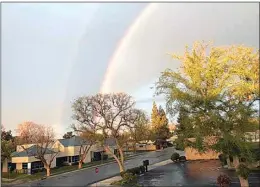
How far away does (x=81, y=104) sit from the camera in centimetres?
2264

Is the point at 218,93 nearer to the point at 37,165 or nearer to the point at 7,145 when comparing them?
the point at 37,165

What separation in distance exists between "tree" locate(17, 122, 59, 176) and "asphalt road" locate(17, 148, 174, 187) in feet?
2.71

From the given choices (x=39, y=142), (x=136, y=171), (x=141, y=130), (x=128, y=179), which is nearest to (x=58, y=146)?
(x=39, y=142)

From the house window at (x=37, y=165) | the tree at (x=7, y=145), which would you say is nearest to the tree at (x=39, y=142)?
the house window at (x=37, y=165)

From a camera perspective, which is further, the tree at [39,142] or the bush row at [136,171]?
the bush row at [136,171]

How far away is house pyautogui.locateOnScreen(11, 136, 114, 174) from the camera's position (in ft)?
59.3

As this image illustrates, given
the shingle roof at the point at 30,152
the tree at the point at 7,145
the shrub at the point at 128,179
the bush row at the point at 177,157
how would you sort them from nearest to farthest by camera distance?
the shingle roof at the point at 30,152, the tree at the point at 7,145, the shrub at the point at 128,179, the bush row at the point at 177,157

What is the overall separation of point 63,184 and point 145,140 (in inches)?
251

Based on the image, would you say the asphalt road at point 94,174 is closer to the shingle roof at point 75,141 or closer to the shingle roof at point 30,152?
the shingle roof at point 30,152

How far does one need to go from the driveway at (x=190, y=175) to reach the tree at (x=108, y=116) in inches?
130

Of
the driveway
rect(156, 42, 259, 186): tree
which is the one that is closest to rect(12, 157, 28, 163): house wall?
the driveway

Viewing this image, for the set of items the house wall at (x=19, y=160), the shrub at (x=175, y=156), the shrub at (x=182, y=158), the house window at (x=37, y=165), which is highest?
the house wall at (x=19, y=160)

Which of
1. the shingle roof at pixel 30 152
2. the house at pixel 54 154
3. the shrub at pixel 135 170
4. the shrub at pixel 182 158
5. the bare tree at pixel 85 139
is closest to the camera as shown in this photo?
the house at pixel 54 154

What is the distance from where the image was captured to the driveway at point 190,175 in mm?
17934
